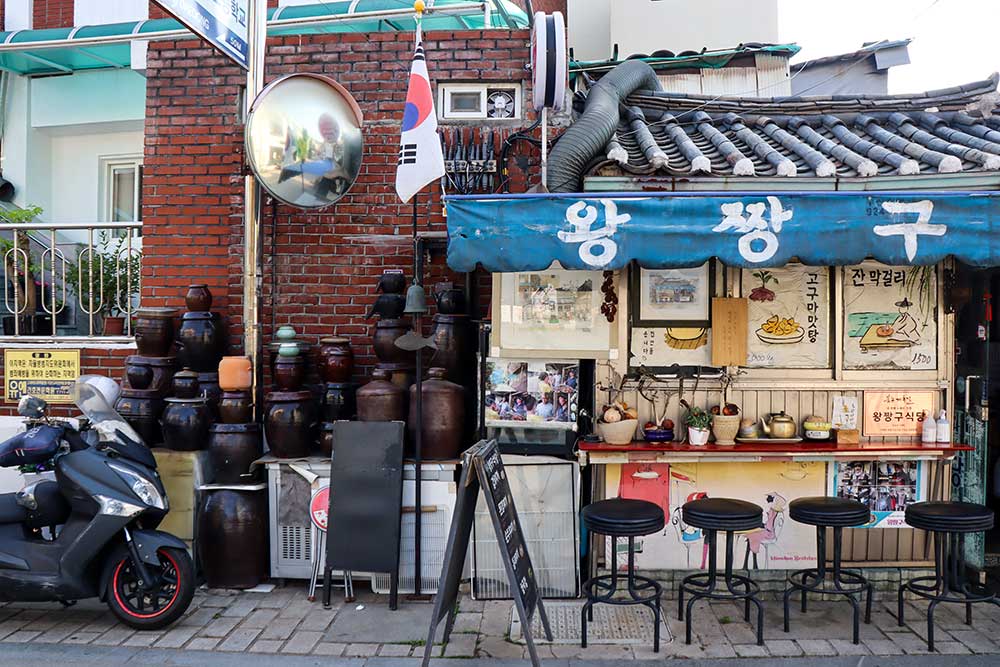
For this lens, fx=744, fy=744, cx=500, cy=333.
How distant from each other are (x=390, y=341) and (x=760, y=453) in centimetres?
310

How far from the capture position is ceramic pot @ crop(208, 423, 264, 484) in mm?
6180

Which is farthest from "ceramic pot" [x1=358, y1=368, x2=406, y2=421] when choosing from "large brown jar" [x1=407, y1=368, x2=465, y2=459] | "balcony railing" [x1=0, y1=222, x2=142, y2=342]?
"balcony railing" [x1=0, y1=222, x2=142, y2=342]

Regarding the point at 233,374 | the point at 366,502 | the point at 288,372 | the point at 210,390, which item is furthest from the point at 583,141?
the point at 210,390

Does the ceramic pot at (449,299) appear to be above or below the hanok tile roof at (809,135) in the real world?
below

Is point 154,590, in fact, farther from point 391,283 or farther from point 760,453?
point 760,453

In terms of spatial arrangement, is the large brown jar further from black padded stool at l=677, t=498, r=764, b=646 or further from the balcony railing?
the balcony railing

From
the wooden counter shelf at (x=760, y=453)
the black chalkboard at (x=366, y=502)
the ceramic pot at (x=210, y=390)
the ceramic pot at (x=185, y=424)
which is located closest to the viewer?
the wooden counter shelf at (x=760, y=453)

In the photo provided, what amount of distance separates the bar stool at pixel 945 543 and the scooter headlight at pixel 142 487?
5.35m

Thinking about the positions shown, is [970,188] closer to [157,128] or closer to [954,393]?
[954,393]

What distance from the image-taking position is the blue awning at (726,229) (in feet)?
16.5

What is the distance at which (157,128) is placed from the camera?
718cm

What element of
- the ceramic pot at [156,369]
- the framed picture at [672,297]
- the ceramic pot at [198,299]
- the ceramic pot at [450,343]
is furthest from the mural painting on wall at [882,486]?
the ceramic pot at [156,369]

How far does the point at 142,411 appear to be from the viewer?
21.2 feet

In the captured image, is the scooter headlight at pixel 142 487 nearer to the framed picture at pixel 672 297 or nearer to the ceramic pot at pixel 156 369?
the ceramic pot at pixel 156 369
